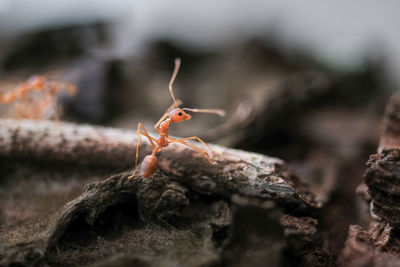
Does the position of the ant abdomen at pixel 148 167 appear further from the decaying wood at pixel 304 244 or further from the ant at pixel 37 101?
the ant at pixel 37 101

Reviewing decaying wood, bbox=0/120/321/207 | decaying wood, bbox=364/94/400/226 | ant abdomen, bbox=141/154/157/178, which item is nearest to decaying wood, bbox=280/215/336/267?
decaying wood, bbox=0/120/321/207

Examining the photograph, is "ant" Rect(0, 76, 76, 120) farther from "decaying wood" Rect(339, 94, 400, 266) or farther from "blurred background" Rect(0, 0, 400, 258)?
"decaying wood" Rect(339, 94, 400, 266)

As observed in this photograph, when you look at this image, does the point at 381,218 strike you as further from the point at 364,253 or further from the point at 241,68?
the point at 241,68

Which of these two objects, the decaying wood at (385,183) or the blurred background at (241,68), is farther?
the blurred background at (241,68)

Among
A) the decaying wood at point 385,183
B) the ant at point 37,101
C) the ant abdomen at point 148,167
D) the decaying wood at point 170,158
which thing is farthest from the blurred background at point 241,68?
the ant abdomen at point 148,167

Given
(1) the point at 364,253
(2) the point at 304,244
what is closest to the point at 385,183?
(1) the point at 364,253

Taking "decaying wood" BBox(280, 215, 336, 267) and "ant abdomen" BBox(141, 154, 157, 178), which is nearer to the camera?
"decaying wood" BBox(280, 215, 336, 267)
